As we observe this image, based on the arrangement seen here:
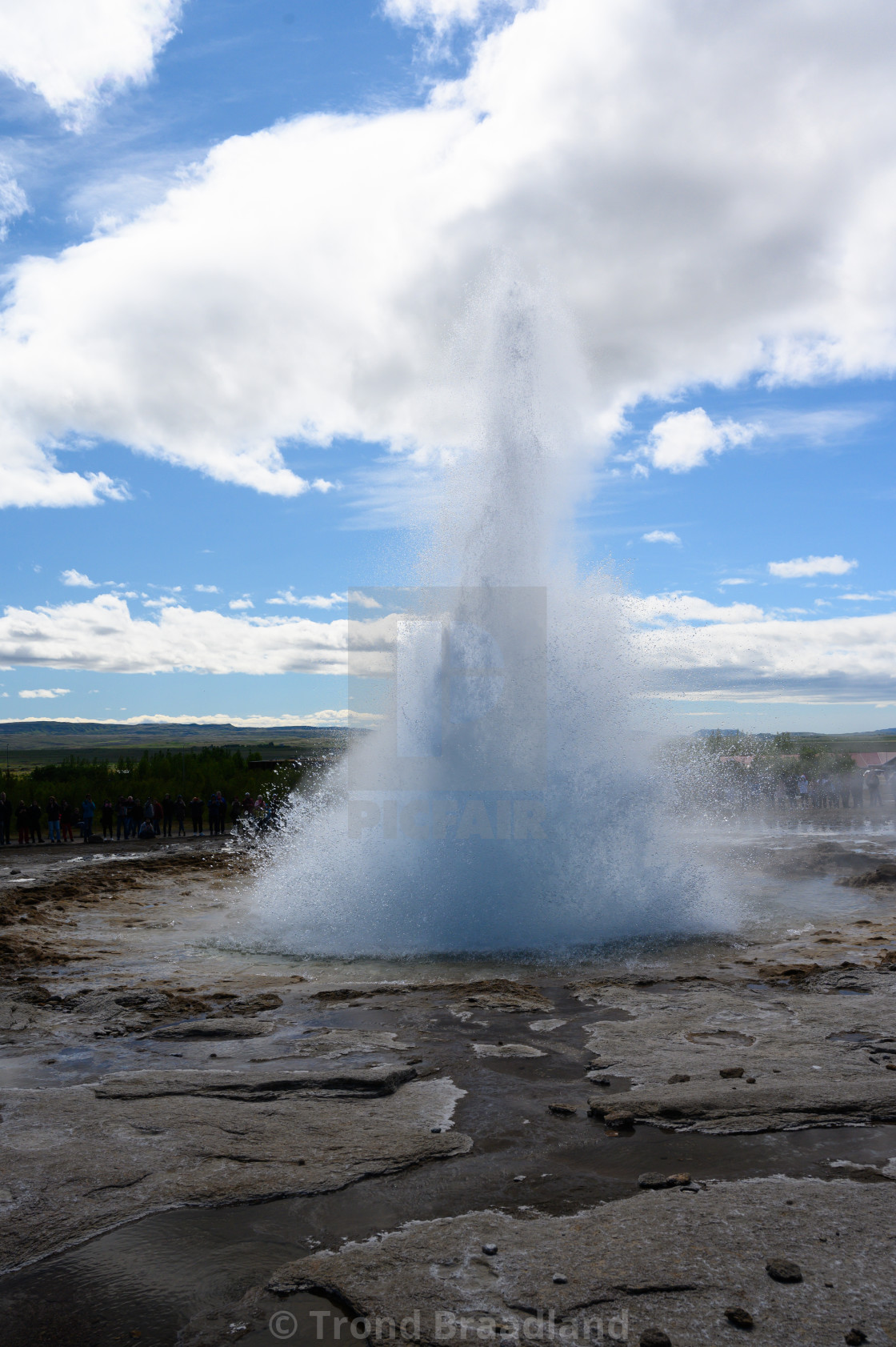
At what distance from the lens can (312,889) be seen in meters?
12.2

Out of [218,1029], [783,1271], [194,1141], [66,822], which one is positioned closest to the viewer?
[783,1271]

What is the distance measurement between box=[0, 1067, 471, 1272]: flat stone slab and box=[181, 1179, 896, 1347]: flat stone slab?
33.8 inches

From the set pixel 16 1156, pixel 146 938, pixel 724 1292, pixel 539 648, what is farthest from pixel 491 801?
pixel 724 1292

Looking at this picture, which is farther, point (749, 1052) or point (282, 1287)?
point (749, 1052)

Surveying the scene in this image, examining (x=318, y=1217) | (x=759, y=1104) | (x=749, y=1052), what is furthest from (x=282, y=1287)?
(x=749, y=1052)

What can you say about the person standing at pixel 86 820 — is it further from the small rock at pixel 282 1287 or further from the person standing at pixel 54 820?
the small rock at pixel 282 1287

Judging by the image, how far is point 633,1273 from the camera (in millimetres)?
3414

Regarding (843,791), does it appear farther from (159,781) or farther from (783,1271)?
(783,1271)

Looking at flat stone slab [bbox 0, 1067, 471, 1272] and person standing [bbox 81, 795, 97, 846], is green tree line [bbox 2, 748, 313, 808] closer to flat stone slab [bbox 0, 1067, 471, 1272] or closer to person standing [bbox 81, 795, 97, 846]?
person standing [bbox 81, 795, 97, 846]

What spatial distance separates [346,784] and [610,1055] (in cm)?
818

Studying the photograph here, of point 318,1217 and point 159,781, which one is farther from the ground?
point 159,781

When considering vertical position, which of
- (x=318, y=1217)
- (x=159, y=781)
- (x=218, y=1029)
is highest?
(x=159, y=781)

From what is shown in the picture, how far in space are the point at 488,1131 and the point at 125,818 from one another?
23.9 m

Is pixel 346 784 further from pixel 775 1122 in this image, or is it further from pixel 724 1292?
pixel 724 1292
